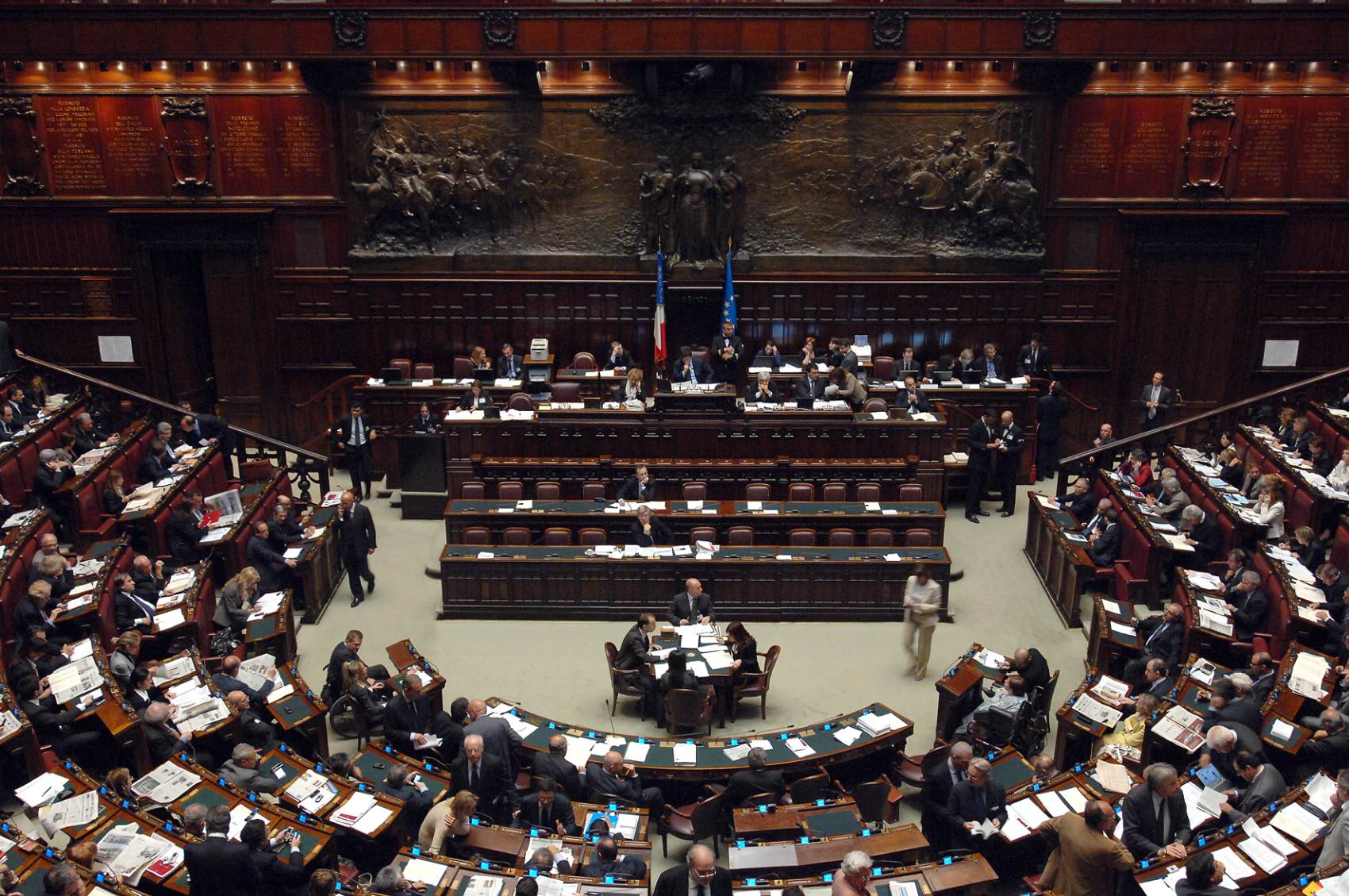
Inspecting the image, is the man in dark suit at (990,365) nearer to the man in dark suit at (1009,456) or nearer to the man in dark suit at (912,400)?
the man in dark suit at (1009,456)

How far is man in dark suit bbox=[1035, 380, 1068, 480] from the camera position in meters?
17.8

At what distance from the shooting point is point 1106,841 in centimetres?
798

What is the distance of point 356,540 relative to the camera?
46.8 feet

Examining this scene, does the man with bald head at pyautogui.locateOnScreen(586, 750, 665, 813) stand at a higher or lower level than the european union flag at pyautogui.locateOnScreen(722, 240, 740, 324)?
lower

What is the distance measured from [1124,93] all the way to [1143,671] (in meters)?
10.8

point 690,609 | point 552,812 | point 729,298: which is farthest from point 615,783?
point 729,298

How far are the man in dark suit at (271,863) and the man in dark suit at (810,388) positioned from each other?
1032cm

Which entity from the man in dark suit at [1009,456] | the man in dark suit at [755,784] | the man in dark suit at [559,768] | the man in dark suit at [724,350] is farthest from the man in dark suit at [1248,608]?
the man in dark suit at [724,350]

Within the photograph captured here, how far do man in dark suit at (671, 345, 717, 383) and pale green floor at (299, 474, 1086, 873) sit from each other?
16.4 feet

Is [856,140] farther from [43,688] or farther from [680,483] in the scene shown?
[43,688]

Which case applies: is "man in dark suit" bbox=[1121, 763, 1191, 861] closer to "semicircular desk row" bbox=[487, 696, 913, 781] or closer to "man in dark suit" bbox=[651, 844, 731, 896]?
"semicircular desk row" bbox=[487, 696, 913, 781]

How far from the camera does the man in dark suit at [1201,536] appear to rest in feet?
45.0

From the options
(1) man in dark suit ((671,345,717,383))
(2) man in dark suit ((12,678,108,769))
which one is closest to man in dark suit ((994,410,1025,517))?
(1) man in dark suit ((671,345,717,383))

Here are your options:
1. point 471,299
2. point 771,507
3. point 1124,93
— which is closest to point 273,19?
point 471,299
